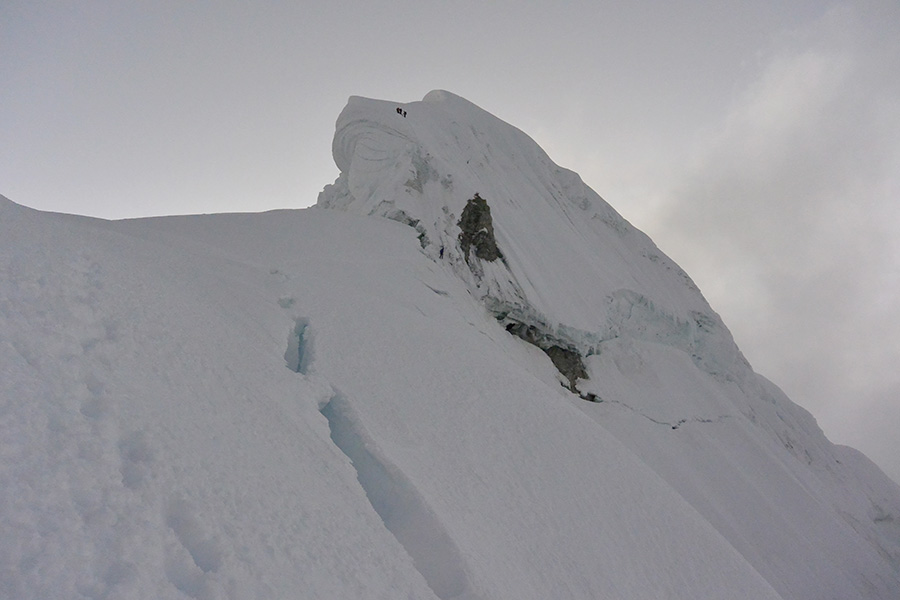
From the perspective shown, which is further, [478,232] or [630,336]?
[630,336]

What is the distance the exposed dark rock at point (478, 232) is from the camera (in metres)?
14.7

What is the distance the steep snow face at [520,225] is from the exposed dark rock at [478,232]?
0.15 meters

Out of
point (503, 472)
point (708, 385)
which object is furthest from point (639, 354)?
point (503, 472)

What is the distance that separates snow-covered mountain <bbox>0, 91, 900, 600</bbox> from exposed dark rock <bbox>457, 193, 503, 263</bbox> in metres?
0.07

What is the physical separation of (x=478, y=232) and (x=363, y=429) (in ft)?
33.6

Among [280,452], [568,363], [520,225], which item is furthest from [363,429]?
[520,225]

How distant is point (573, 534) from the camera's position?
229 inches

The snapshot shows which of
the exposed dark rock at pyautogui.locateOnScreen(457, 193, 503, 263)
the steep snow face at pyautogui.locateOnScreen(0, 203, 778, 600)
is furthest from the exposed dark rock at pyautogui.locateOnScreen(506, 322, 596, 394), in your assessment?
the steep snow face at pyautogui.locateOnScreen(0, 203, 778, 600)

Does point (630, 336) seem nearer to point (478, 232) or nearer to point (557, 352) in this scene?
point (557, 352)

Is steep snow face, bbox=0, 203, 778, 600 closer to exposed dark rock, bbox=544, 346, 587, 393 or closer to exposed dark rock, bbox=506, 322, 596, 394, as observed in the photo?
exposed dark rock, bbox=506, 322, 596, 394

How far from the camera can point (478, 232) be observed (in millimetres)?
15031

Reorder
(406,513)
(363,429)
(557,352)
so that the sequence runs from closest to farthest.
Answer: (406,513) → (363,429) → (557,352)

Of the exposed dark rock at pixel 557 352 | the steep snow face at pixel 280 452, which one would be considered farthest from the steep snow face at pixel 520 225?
the steep snow face at pixel 280 452

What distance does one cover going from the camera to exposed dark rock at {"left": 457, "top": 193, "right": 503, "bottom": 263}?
14.7m
